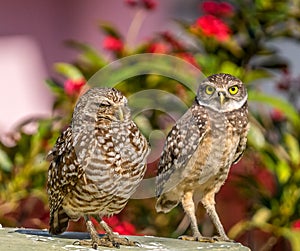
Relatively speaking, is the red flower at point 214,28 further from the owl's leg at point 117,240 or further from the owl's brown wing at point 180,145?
the owl's leg at point 117,240

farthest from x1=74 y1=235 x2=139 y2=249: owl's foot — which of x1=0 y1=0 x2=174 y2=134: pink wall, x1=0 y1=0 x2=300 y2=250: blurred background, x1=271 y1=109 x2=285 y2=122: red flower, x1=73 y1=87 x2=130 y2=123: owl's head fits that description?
x1=0 y1=0 x2=174 y2=134: pink wall

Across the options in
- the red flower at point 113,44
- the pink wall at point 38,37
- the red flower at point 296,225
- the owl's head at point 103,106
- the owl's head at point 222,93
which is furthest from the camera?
the pink wall at point 38,37

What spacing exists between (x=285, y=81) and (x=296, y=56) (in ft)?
7.48

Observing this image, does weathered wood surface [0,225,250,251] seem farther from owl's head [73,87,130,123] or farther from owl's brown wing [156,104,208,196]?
owl's head [73,87,130,123]

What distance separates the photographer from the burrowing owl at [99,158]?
4.20 m

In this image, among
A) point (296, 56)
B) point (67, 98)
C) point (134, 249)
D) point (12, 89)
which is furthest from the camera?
point (296, 56)

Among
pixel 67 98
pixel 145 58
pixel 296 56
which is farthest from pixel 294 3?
pixel 296 56

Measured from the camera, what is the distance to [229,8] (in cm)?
701

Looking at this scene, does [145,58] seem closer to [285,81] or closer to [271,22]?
[271,22]

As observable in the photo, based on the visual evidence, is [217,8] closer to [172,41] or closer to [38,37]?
[172,41]

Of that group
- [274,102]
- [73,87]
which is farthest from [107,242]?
[274,102]

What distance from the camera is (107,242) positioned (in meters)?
4.43

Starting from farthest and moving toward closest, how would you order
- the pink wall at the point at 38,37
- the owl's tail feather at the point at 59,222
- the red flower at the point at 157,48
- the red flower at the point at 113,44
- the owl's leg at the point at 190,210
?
the pink wall at the point at 38,37 < the red flower at the point at 157,48 < the red flower at the point at 113,44 < the owl's leg at the point at 190,210 < the owl's tail feather at the point at 59,222

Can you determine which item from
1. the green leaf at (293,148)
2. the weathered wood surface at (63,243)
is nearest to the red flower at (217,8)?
the green leaf at (293,148)
